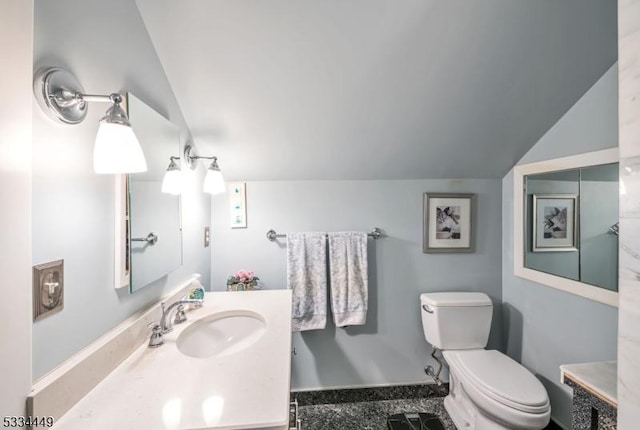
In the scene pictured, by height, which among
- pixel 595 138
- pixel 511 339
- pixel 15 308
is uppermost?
pixel 595 138

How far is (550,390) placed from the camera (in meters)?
1.66

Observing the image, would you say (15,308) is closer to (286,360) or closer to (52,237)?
(52,237)

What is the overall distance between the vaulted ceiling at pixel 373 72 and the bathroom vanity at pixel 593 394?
1.24m

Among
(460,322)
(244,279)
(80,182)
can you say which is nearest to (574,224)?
(460,322)

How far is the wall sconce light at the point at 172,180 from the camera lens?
119cm

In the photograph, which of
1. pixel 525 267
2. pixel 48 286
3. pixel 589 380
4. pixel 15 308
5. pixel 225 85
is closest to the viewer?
pixel 15 308

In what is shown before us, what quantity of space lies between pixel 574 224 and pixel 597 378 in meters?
0.88

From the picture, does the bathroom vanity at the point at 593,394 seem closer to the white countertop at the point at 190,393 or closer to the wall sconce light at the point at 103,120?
the white countertop at the point at 190,393

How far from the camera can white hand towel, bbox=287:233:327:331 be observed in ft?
6.05

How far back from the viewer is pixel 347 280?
1879 millimetres

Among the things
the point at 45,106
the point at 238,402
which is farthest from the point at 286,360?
the point at 45,106

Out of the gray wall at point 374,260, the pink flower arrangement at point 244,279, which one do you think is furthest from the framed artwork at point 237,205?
the pink flower arrangement at point 244,279

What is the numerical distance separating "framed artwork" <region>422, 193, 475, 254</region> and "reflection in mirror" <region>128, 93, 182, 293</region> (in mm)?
1631

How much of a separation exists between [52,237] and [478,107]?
6.01ft
